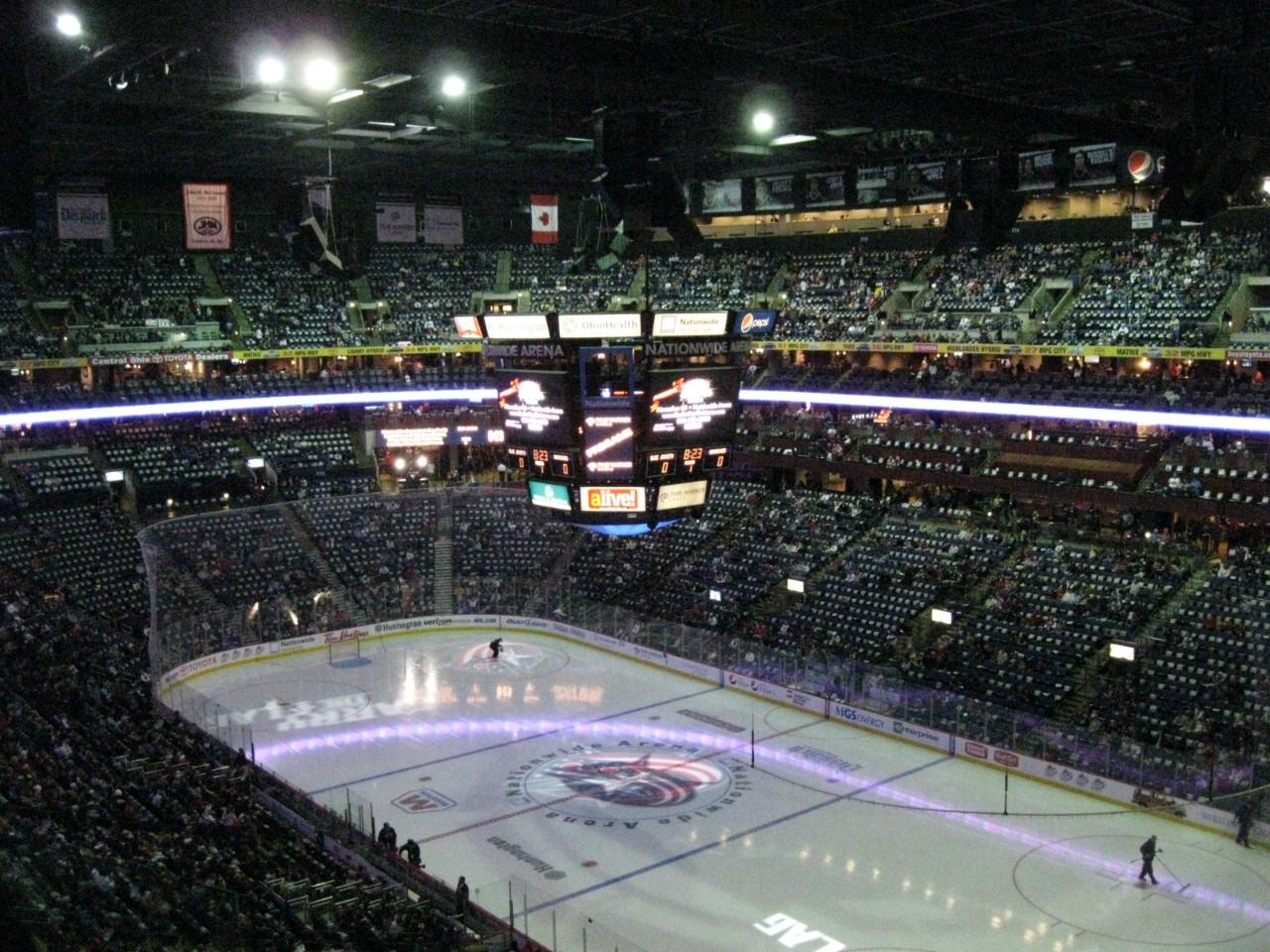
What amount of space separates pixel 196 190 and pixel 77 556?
13.8 meters

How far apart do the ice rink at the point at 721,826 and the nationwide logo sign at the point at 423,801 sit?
0.06m

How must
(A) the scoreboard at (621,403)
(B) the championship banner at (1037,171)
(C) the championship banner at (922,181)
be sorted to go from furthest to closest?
1. (C) the championship banner at (922,181)
2. (A) the scoreboard at (621,403)
3. (B) the championship banner at (1037,171)

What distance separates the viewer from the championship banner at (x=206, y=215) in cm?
3416

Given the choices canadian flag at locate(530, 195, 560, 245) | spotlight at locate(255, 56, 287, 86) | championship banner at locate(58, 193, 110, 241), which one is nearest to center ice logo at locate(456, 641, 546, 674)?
canadian flag at locate(530, 195, 560, 245)

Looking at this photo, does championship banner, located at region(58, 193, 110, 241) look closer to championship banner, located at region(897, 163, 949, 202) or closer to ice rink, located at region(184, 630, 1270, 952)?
ice rink, located at region(184, 630, 1270, 952)

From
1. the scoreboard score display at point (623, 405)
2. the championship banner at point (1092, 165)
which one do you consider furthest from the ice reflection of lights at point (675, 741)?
the championship banner at point (1092, 165)

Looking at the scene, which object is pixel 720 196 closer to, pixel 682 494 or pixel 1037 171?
pixel 682 494

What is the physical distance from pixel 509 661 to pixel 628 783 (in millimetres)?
11289

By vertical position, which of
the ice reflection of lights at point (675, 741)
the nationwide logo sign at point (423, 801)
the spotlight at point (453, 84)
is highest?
the spotlight at point (453, 84)

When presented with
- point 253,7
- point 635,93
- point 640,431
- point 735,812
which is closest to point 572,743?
point 735,812

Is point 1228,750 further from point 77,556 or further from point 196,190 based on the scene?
point 77,556

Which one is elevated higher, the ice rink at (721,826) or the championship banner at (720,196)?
the championship banner at (720,196)

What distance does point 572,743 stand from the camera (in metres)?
28.5

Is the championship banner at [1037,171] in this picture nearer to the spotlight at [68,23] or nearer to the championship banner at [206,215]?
the spotlight at [68,23]
